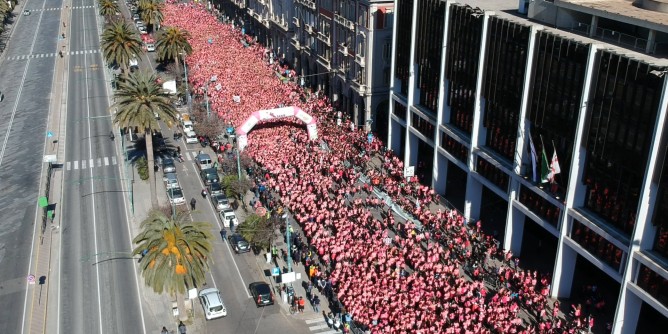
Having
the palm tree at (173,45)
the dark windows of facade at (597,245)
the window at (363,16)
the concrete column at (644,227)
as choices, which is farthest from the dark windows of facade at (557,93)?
the palm tree at (173,45)

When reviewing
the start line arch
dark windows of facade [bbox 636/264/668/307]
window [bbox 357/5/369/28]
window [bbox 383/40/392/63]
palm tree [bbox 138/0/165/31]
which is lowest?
the start line arch

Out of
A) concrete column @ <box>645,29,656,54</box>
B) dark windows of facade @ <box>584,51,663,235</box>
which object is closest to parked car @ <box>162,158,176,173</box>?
dark windows of facade @ <box>584,51,663,235</box>

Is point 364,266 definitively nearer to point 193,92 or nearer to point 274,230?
point 274,230

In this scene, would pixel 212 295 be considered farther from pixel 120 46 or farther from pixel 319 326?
pixel 120 46

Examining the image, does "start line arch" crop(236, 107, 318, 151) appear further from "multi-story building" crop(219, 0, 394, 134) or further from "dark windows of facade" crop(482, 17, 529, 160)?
"dark windows of facade" crop(482, 17, 529, 160)

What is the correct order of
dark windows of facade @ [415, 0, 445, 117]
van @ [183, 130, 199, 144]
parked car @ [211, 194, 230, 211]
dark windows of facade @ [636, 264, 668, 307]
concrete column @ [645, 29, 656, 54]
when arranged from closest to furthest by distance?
dark windows of facade @ [636, 264, 668, 307] < concrete column @ [645, 29, 656, 54] < dark windows of facade @ [415, 0, 445, 117] < parked car @ [211, 194, 230, 211] < van @ [183, 130, 199, 144]

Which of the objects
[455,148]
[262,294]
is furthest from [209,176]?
[455,148]

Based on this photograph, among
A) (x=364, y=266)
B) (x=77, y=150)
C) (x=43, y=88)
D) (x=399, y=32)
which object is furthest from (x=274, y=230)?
(x=43, y=88)
